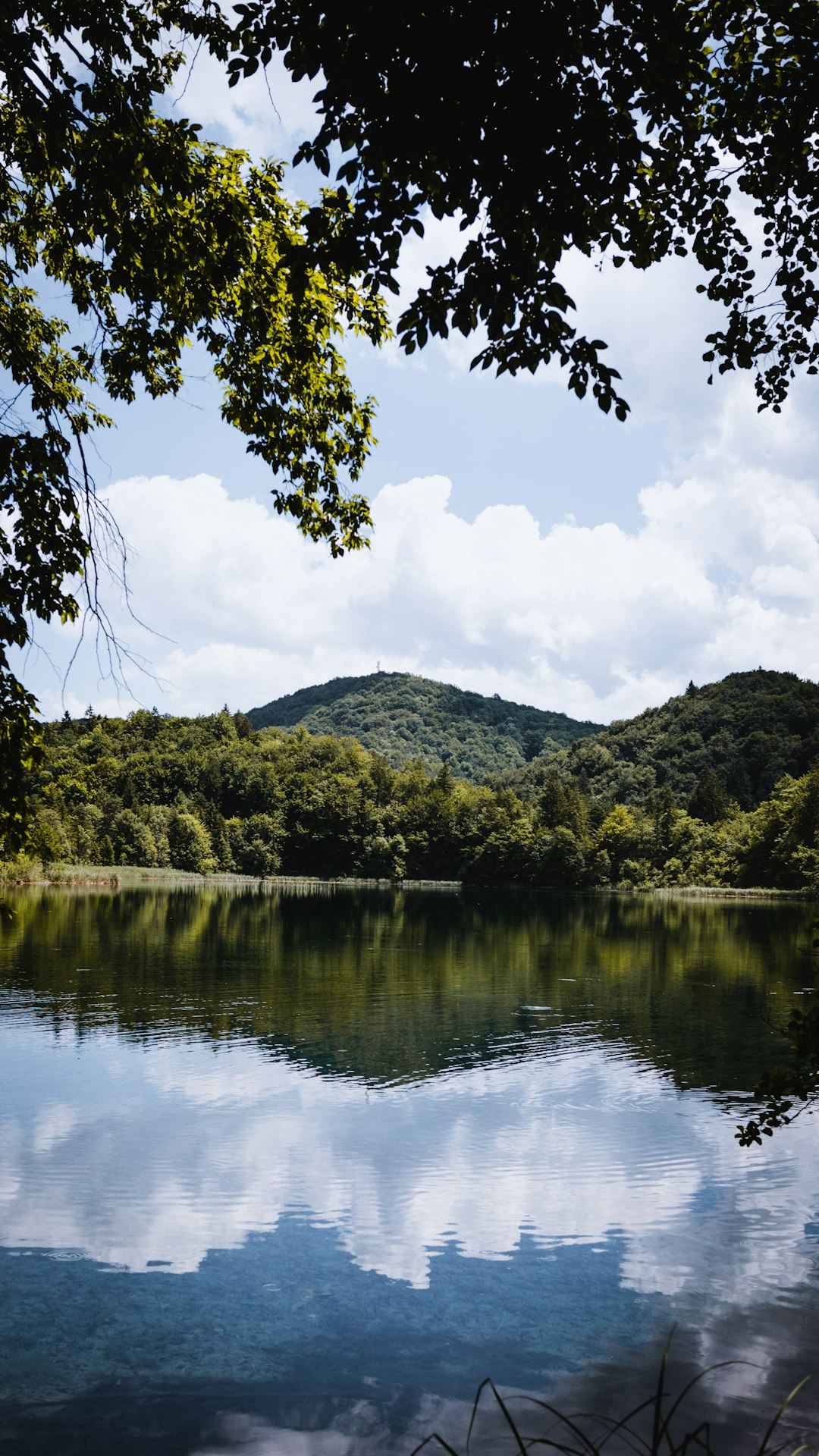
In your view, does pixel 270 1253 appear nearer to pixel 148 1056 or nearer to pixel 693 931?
pixel 148 1056

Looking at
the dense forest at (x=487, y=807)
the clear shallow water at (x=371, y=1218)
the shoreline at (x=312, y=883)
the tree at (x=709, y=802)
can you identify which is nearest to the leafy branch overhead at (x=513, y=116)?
the clear shallow water at (x=371, y=1218)

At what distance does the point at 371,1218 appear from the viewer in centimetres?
1044

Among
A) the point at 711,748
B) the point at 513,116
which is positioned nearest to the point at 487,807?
the point at 711,748

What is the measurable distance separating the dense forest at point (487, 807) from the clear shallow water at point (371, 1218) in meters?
82.6

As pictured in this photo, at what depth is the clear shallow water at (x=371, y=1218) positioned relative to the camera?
7.01m

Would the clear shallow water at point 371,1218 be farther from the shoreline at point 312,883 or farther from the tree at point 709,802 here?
the tree at point 709,802

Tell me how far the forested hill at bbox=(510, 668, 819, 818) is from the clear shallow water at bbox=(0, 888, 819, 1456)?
114740mm

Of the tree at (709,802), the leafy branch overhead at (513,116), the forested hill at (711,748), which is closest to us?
the leafy branch overhead at (513,116)

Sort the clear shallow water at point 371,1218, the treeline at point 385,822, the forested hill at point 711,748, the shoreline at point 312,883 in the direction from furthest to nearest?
1. the forested hill at point 711,748
2. the treeline at point 385,822
3. the shoreline at point 312,883
4. the clear shallow water at point 371,1218

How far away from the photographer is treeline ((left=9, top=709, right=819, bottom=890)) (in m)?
111

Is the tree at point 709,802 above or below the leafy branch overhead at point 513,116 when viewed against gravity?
above

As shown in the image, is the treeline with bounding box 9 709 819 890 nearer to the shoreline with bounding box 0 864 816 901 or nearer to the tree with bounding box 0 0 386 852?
the shoreline with bounding box 0 864 816 901

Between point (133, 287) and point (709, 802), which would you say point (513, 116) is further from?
point (709, 802)

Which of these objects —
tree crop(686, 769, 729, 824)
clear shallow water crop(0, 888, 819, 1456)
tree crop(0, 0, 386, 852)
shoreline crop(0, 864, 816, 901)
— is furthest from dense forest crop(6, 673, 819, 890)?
tree crop(0, 0, 386, 852)
